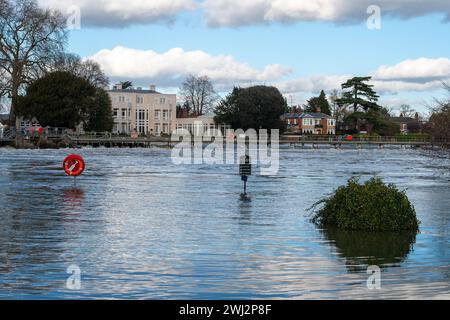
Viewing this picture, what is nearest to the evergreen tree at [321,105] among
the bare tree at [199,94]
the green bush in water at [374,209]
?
the bare tree at [199,94]

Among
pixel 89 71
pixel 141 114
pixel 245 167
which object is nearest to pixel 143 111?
pixel 141 114

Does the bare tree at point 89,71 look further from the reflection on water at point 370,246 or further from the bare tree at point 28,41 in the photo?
the reflection on water at point 370,246

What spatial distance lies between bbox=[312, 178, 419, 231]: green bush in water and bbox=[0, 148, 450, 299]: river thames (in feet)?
1.42

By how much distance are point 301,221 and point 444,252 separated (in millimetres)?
5761

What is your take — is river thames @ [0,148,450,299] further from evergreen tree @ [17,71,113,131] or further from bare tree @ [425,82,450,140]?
evergreen tree @ [17,71,113,131]

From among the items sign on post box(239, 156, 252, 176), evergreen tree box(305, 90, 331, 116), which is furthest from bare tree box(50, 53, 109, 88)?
sign on post box(239, 156, 252, 176)

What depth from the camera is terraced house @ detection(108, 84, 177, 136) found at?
158875mm

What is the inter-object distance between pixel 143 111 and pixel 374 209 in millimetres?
146109

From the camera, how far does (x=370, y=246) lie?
625 inches

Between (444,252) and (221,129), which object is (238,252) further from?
(221,129)

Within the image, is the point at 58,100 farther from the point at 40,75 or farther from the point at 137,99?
the point at 137,99

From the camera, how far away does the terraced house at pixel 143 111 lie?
6255 inches
